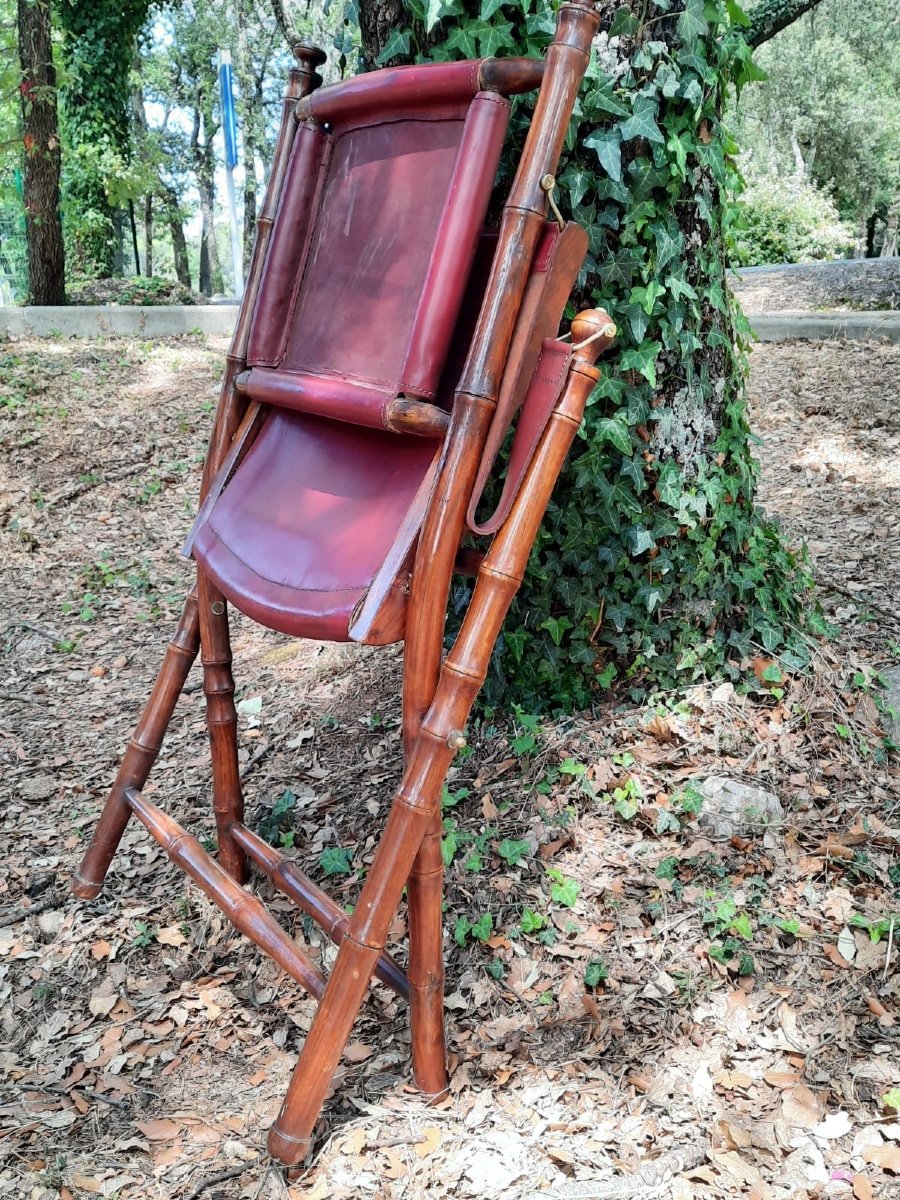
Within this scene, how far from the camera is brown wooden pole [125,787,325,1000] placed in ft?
5.84

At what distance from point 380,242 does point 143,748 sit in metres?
1.32

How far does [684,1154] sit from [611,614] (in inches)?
47.8

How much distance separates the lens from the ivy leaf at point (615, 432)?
7.38 feet

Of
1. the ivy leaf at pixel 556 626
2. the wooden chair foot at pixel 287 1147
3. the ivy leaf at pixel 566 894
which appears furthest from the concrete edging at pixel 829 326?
the wooden chair foot at pixel 287 1147

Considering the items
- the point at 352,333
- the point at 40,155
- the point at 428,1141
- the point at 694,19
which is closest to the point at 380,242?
the point at 352,333

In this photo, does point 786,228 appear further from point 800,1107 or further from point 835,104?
point 800,1107

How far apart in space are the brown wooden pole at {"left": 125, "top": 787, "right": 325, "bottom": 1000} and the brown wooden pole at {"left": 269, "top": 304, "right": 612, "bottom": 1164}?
185 millimetres

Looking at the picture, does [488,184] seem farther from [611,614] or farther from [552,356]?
[611,614]

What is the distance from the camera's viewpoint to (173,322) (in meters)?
7.71

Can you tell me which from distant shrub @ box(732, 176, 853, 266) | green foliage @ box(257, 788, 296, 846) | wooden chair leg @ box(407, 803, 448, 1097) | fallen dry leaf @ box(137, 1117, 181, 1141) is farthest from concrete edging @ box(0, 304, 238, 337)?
distant shrub @ box(732, 176, 853, 266)

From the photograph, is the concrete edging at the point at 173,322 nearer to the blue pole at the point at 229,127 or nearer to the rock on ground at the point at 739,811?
the blue pole at the point at 229,127

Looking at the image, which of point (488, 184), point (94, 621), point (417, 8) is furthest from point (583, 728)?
point (94, 621)

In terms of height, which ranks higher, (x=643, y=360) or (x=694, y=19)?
(x=694, y=19)

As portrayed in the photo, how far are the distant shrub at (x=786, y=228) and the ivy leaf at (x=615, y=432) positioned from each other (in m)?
11.2
